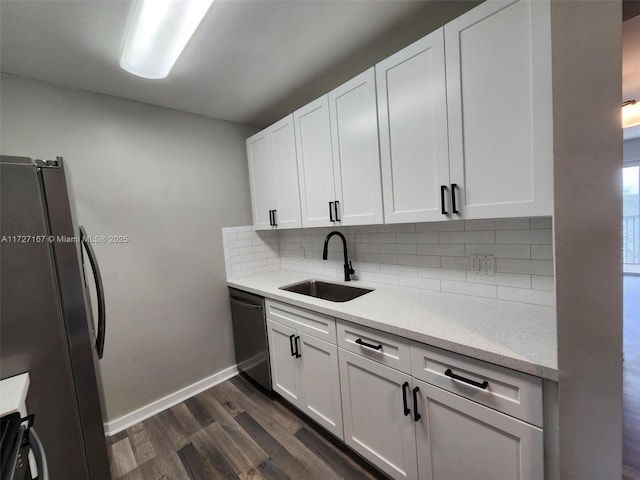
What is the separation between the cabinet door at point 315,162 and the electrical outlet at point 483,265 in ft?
2.96

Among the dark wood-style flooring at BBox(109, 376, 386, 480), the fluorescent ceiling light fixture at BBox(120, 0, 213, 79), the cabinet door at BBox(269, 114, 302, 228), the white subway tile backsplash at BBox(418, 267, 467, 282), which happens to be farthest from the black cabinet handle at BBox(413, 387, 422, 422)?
the fluorescent ceiling light fixture at BBox(120, 0, 213, 79)

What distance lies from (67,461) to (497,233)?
88.4 inches

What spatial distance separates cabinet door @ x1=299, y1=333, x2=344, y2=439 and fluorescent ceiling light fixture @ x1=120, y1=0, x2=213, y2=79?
1.76m

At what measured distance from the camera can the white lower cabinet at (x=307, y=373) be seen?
155 centimetres

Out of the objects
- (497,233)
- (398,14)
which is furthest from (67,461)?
(398,14)

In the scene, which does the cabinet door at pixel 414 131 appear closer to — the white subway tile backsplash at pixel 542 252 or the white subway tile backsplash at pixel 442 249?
the white subway tile backsplash at pixel 442 249

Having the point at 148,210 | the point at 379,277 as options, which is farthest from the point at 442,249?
the point at 148,210

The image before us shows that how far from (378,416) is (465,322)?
0.66 m

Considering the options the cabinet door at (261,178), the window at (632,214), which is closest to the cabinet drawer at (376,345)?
the cabinet door at (261,178)

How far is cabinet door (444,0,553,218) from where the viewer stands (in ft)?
3.16

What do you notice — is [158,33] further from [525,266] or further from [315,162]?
[525,266]

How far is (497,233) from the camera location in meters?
1.38

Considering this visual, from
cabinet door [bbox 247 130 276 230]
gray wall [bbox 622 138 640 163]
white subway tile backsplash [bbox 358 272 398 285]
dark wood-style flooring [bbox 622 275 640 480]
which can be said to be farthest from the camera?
gray wall [bbox 622 138 640 163]

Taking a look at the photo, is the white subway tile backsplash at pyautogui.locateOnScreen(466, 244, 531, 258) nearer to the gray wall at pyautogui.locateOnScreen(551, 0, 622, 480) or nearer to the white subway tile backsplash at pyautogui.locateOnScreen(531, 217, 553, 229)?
the white subway tile backsplash at pyautogui.locateOnScreen(531, 217, 553, 229)
